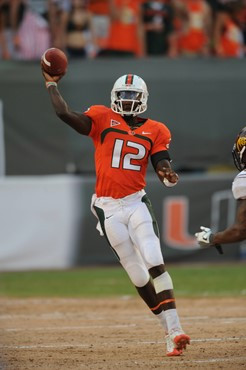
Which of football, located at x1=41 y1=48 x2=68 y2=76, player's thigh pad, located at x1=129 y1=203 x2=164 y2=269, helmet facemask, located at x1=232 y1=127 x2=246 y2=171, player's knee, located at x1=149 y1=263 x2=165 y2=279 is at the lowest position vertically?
player's knee, located at x1=149 y1=263 x2=165 y2=279

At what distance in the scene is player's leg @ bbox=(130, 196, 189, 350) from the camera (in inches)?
285

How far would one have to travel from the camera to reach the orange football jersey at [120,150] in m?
7.70

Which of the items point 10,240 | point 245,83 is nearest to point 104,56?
point 245,83

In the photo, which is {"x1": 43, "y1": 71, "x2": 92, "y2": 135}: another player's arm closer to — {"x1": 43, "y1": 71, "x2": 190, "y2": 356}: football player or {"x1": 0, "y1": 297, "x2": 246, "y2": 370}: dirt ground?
{"x1": 43, "y1": 71, "x2": 190, "y2": 356}: football player

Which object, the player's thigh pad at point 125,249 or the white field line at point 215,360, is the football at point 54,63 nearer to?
the player's thigh pad at point 125,249

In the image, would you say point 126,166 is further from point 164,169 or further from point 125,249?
point 125,249

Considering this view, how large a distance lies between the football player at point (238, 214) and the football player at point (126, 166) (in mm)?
462

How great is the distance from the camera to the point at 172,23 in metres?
15.3

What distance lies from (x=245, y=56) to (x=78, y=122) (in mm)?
9155

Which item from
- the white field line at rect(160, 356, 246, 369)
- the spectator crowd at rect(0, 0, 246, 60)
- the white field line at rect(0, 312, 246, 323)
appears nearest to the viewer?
the white field line at rect(160, 356, 246, 369)

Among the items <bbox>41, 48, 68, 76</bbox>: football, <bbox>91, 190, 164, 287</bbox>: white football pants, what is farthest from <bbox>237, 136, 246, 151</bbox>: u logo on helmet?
<bbox>41, 48, 68, 76</bbox>: football

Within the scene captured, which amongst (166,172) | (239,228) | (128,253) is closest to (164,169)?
(166,172)

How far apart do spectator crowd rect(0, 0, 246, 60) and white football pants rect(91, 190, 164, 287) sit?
24.3ft

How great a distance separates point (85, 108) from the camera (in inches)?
565
